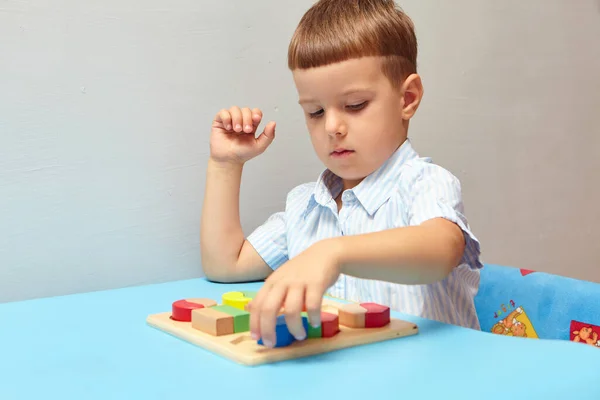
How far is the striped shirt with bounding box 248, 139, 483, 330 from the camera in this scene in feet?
2.53

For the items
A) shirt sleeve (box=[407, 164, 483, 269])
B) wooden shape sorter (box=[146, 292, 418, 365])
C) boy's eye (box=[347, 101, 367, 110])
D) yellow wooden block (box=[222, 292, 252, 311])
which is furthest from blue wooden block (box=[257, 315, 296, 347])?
boy's eye (box=[347, 101, 367, 110])

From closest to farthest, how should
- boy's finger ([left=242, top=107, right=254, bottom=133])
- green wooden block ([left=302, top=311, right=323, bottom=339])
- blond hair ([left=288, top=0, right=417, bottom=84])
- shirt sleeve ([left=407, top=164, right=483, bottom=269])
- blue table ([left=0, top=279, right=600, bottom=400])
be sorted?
blue table ([left=0, top=279, right=600, bottom=400]) → green wooden block ([left=302, top=311, right=323, bottom=339]) → shirt sleeve ([left=407, top=164, right=483, bottom=269]) → blond hair ([left=288, top=0, right=417, bottom=84]) → boy's finger ([left=242, top=107, right=254, bottom=133])

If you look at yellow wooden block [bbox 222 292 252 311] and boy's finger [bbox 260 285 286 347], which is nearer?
boy's finger [bbox 260 285 286 347]

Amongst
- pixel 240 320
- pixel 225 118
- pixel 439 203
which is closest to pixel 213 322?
pixel 240 320

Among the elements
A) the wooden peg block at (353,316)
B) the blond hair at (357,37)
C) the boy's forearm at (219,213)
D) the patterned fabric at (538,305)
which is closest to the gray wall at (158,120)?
the boy's forearm at (219,213)

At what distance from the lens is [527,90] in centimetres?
135

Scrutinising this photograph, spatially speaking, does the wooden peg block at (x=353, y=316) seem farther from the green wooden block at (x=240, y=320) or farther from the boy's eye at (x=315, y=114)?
the boy's eye at (x=315, y=114)

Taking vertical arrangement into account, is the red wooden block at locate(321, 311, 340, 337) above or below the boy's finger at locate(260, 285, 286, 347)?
below

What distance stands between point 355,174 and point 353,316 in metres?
0.29

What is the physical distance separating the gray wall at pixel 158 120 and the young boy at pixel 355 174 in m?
0.06

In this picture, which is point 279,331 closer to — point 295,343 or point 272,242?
point 295,343

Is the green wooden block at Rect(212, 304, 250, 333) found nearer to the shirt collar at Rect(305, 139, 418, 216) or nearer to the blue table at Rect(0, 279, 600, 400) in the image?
the blue table at Rect(0, 279, 600, 400)

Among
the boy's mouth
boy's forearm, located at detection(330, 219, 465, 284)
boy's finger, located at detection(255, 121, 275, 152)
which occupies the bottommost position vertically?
A: boy's forearm, located at detection(330, 219, 465, 284)

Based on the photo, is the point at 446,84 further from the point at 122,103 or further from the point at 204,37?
the point at 122,103
